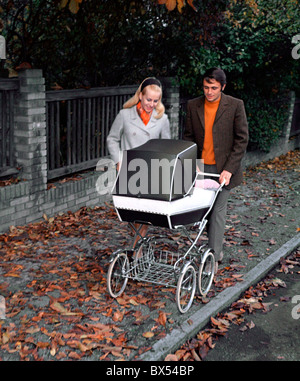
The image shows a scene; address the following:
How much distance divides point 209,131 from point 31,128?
2.81 meters

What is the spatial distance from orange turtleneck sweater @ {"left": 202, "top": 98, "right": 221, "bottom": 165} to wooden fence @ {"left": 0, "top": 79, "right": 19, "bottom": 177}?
2.90 meters

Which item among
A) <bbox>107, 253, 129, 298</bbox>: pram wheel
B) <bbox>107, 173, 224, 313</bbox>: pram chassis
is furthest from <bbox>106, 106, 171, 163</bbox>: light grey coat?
<bbox>107, 253, 129, 298</bbox>: pram wheel

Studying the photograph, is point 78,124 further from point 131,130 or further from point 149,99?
point 149,99

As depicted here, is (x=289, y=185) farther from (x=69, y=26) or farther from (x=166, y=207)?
(x=166, y=207)

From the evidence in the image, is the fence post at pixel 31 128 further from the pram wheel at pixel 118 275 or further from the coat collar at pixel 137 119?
the pram wheel at pixel 118 275

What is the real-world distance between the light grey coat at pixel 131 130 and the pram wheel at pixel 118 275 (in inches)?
40.5

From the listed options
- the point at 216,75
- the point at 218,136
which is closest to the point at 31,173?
the point at 218,136

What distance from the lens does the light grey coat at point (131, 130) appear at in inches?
207

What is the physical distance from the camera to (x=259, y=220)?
8195mm

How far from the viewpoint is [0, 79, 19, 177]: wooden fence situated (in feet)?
22.8

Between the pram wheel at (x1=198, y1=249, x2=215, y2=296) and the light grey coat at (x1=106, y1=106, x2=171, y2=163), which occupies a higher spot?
the light grey coat at (x1=106, y1=106, x2=171, y2=163)

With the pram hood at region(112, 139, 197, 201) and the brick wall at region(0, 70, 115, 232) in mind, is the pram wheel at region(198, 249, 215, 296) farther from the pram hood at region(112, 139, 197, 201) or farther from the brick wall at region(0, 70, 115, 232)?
the brick wall at region(0, 70, 115, 232)
